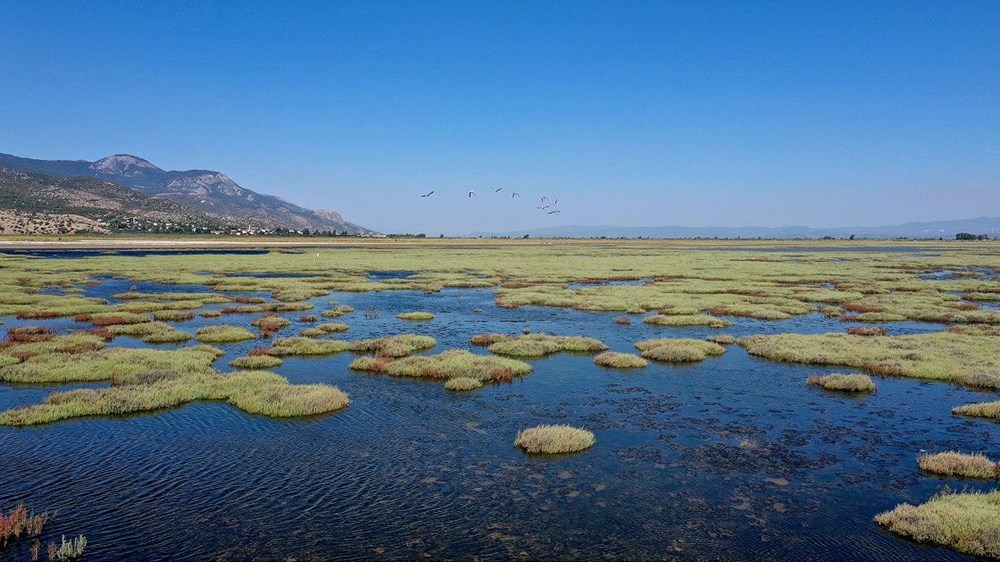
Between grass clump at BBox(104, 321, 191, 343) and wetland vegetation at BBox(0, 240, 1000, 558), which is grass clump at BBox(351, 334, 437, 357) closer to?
wetland vegetation at BBox(0, 240, 1000, 558)

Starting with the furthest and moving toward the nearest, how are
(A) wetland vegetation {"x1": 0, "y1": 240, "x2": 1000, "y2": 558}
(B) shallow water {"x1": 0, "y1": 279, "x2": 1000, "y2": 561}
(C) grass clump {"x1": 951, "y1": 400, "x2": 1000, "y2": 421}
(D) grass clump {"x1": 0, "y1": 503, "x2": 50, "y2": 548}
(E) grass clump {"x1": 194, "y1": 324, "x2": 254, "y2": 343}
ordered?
1. (E) grass clump {"x1": 194, "y1": 324, "x2": 254, "y2": 343}
2. (C) grass clump {"x1": 951, "y1": 400, "x2": 1000, "y2": 421}
3. (A) wetland vegetation {"x1": 0, "y1": 240, "x2": 1000, "y2": 558}
4. (B) shallow water {"x1": 0, "y1": 279, "x2": 1000, "y2": 561}
5. (D) grass clump {"x1": 0, "y1": 503, "x2": 50, "y2": 548}

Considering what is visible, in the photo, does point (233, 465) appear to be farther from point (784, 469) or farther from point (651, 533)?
point (784, 469)

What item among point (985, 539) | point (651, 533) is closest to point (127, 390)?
point (651, 533)

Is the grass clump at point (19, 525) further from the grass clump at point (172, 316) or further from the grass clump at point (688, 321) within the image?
the grass clump at point (688, 321)

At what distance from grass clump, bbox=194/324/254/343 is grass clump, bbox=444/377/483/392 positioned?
692 inches

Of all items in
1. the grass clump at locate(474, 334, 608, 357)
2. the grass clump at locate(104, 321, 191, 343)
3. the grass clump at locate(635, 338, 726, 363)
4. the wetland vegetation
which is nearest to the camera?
the wetland vegetation

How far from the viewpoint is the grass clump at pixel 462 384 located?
2738cm

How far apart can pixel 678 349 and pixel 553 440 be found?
646 inches

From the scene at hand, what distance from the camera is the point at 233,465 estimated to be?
18.5 m

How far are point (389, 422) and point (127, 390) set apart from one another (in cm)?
1159

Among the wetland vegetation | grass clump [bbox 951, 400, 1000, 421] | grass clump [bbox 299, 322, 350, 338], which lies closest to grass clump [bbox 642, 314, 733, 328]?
the wetland vegetation

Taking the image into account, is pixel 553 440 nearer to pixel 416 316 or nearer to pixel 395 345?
pixel 395 345

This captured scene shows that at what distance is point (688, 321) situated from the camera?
150ft

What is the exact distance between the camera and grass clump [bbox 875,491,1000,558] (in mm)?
13883
